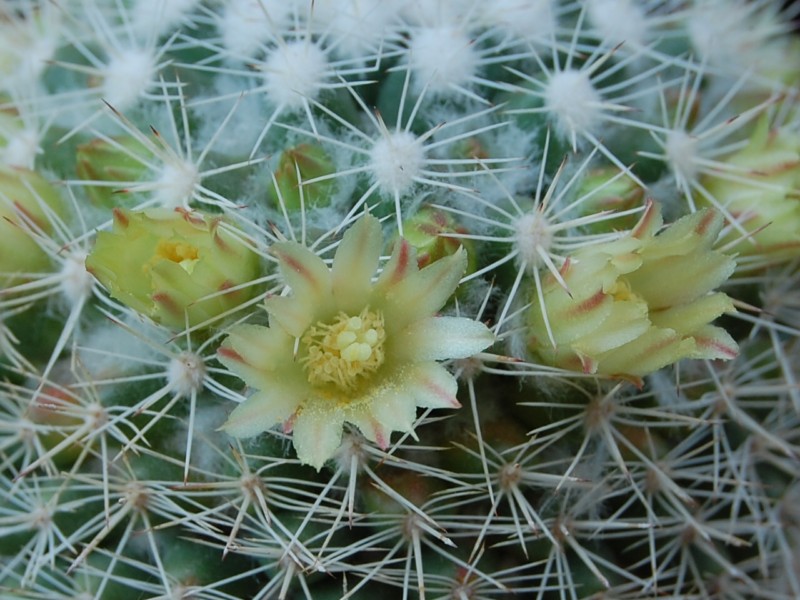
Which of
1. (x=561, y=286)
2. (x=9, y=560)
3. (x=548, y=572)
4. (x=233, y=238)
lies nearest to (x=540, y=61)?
(x=561, y=286)

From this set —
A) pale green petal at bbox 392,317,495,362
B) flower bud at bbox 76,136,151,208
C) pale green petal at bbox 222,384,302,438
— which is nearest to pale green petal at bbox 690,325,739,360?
pale green petal at bbox 392,317,495,362

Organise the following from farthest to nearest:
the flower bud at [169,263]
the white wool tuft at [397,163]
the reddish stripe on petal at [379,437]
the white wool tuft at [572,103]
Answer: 1. the white wool tuft at [572,103]
2. the white wool tuft at [397,163]
3. the flower bud at [169,263]
4. the reddish stripe on petal at [379,437]

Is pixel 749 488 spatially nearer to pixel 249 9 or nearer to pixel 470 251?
pixel 470 251

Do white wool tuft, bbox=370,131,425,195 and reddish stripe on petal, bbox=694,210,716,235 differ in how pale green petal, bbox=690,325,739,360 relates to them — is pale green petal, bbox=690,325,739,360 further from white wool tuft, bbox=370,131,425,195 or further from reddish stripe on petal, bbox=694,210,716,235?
white wool tuft, bbox=370,131,425,195

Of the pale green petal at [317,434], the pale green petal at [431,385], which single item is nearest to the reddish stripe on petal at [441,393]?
the pale green petal at [431,385]

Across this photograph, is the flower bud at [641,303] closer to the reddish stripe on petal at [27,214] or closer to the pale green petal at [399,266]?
the pale green petal at [399,266]
